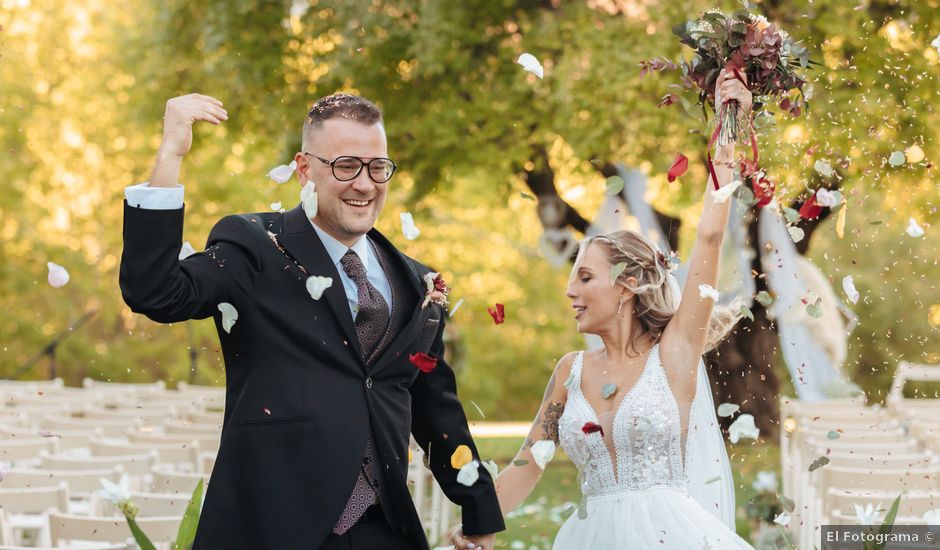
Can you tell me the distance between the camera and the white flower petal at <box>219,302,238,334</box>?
2.76 m

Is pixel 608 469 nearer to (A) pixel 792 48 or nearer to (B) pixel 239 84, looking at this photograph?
(A) pixel 792 48

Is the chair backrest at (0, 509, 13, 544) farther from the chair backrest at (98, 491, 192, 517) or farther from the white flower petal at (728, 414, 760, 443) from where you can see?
the white flower petal at (728, 414, 760, 443)

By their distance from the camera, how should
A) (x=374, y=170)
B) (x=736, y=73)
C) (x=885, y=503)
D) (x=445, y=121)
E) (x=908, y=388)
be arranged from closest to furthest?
1. (x=374, y=170)
2. (x=736, y=73)
3. (x=885, y=503)
4. (x=445, y=121)
5. (x=908, y=388)

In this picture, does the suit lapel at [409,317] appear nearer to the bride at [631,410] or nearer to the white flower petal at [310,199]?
the white flower petal at [310,199]

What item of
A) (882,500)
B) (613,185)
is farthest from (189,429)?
(613,185)

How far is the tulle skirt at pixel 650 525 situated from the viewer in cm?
378

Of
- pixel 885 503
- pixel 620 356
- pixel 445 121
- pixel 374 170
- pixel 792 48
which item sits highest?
pixel 445 121

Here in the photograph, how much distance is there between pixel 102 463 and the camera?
22.2 feet

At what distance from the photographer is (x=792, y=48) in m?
3.56

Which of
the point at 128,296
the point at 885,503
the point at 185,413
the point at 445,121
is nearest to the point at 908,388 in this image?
the point at 445,121

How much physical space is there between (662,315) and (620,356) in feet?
0.65

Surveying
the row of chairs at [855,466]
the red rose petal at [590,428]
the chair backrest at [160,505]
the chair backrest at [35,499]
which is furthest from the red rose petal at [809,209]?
the chair backrest at [35,499]

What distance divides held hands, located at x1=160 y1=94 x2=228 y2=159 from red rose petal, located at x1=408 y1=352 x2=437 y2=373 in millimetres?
796

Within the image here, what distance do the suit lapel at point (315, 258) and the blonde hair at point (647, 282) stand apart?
3.94ft
